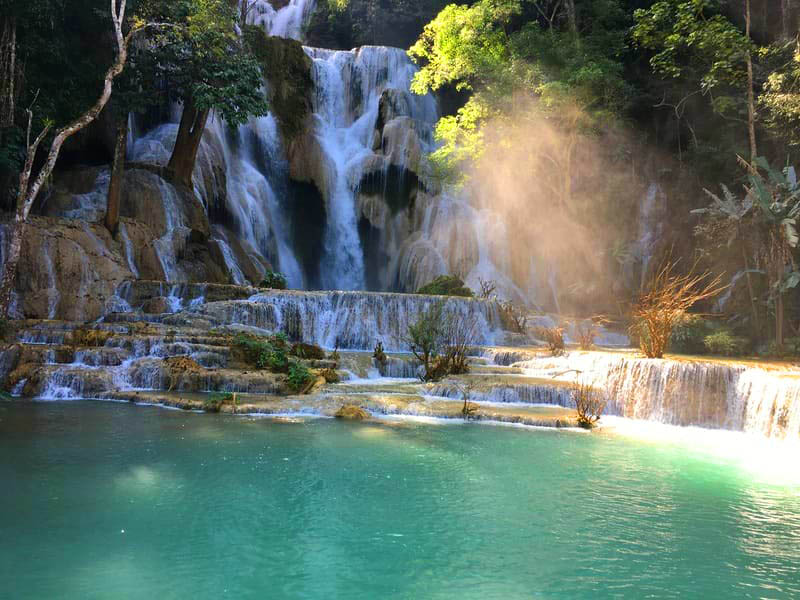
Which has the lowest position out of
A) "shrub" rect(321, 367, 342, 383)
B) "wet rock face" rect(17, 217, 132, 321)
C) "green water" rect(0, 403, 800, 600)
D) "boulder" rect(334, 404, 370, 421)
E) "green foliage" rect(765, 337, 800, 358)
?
"green water" rect(0, 403, 800, 600)

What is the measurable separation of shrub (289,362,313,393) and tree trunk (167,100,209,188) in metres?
10.6

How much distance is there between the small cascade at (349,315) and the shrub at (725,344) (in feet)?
16.2

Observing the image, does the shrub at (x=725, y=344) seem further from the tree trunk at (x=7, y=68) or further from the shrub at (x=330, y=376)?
the tree trunk at (x=7, y=68)

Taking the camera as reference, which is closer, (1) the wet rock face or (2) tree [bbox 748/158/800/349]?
(2) tree [bbox 748/158/800/349]

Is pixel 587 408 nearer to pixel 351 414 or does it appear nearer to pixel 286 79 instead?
pixel 351 414

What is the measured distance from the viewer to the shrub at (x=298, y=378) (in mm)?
10789

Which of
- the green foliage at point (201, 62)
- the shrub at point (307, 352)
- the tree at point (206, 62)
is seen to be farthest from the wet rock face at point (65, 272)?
the shrub at point (307, 352)

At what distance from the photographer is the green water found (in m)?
4.07

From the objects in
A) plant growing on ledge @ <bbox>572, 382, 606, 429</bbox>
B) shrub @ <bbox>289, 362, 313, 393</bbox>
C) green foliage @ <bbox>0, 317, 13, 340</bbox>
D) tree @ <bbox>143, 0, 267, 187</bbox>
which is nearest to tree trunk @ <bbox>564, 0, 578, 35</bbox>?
tree @ <bbox>143, 0, 267, 187</bbox>

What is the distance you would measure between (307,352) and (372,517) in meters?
7.97

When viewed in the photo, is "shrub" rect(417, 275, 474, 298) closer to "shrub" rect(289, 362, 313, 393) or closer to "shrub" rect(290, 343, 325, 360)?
"shrub" rect(290, 343, 325, 360)

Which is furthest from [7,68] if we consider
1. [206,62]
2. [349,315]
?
[349,315]

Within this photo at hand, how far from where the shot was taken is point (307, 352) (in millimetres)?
12977

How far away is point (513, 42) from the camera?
21203 mm
